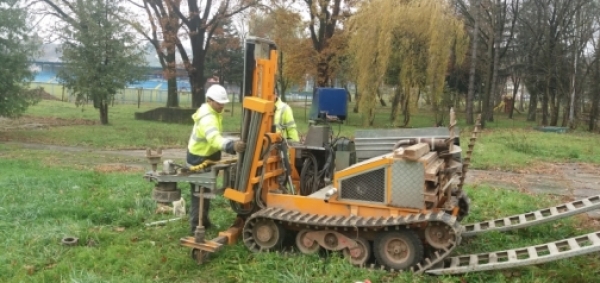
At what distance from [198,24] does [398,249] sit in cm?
2995

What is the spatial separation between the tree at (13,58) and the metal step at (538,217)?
1759cm

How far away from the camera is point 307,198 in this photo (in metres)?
6.14

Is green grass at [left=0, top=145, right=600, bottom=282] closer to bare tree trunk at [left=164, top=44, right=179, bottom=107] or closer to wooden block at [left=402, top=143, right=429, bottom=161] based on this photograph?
wooden block at [left=402, top=143, right=429, bottom=161]

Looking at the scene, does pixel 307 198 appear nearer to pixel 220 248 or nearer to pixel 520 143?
pixel 220 248

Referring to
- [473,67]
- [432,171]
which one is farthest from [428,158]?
[473,67]

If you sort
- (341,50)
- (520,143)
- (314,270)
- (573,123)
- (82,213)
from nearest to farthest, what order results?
(314,270) → (82,213) → (520,143) → (573,123) → (341,50)

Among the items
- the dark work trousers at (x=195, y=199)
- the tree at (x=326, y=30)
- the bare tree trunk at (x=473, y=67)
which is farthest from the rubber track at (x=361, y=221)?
the tree at (x=326, y=30)

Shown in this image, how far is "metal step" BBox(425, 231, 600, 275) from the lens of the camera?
5.02 metres

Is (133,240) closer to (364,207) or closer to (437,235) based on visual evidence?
(364,207)

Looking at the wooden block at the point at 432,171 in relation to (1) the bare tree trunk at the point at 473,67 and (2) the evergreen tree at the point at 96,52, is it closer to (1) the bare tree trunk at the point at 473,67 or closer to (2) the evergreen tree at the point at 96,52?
(2) the evergreen tree at the point at 96,52

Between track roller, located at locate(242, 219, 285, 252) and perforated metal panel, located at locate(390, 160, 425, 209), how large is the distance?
4.36 ft

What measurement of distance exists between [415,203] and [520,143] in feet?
47.4

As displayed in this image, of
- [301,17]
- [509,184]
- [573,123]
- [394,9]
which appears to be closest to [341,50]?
[301,17]

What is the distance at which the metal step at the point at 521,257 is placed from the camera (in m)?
5.02
